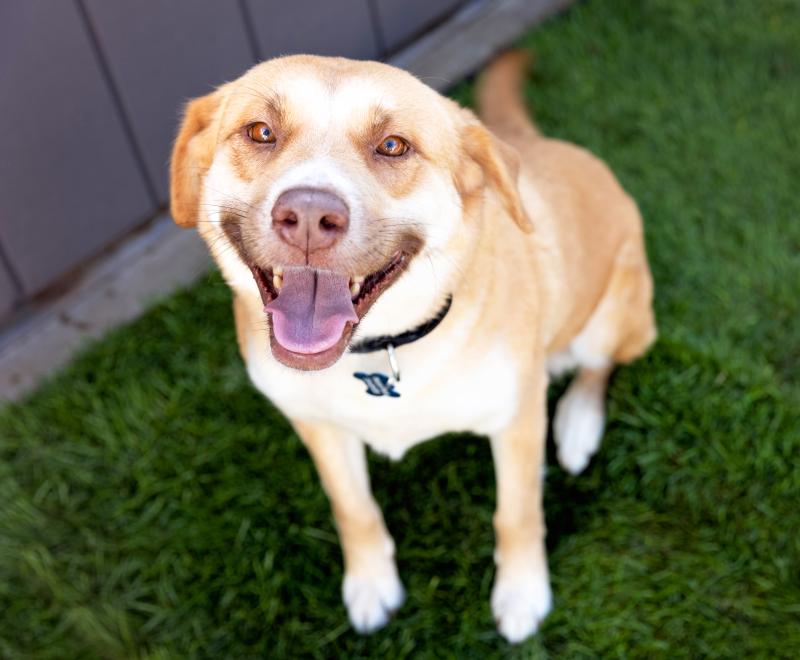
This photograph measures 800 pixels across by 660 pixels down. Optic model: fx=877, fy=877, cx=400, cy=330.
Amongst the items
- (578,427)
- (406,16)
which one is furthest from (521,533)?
(406,16)

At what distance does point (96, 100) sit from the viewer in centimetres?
327

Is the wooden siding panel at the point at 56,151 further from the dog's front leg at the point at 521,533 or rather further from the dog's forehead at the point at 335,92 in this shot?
the dog's front leg at the point at 521,533

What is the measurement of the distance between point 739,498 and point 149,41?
2651mm

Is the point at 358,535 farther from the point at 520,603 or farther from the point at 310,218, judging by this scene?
the point at 310,218

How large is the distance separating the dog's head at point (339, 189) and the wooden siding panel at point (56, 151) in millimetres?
1284

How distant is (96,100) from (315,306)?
1845 millimetres

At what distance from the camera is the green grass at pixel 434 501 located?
2615 mm

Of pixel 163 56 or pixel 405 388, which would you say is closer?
pixel 405 388

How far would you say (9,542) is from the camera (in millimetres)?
2902

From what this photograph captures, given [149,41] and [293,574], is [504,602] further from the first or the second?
[149,41]

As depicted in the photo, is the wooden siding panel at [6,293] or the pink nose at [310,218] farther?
the wooden siding panel at [6,293]

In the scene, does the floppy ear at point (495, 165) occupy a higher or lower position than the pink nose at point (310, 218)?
lower

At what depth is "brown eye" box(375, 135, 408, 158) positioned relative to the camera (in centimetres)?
194

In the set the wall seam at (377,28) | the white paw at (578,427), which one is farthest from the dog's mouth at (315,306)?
the wall seam at (377,28)
